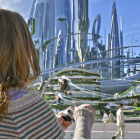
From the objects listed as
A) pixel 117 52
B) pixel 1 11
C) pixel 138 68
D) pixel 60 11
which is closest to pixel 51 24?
pixel 60 11

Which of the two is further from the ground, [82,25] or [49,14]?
[49,14]

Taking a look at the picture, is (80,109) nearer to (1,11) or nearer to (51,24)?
(1,11)

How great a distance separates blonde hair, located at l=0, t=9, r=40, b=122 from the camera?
82 cm

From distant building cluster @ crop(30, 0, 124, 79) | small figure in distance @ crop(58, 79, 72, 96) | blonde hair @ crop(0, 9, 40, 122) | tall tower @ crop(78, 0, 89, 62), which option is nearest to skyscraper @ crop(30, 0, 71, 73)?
distant building cluster @ crop(30, 0, 124, 79)

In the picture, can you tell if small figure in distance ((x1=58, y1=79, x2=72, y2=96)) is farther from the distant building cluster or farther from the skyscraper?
the skyscraper

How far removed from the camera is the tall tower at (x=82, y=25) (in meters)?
30.9

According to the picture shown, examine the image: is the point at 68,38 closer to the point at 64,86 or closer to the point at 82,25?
the point at 82,25

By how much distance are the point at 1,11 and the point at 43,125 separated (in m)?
0.51

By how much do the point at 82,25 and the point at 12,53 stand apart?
31.3 meters

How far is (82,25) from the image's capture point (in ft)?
103

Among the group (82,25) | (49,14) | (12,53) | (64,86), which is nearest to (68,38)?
(82,25)

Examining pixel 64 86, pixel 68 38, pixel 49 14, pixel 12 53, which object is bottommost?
pixel 64 86

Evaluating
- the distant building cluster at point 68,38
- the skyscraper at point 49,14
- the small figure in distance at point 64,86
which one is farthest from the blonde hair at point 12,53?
the skyscraper at point 49,14

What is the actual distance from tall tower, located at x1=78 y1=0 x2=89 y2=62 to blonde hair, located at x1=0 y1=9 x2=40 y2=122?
30525 millimetres
